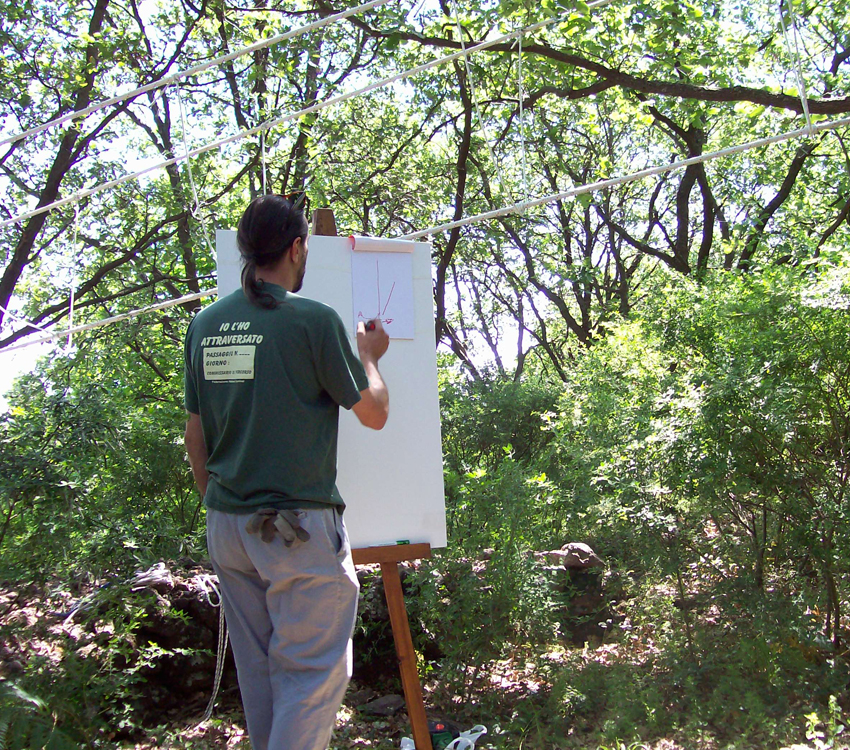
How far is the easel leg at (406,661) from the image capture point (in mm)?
3041

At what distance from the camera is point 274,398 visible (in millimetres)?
1807

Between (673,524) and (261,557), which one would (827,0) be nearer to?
(673,524)

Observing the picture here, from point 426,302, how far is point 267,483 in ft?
5.61

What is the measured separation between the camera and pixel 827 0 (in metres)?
7.20

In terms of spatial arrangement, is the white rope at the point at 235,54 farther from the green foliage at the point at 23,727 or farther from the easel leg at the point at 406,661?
the green foliage at the point at 23,727

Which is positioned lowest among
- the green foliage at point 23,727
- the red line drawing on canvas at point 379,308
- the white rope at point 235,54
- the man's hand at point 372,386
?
the green foliage at point 23,727

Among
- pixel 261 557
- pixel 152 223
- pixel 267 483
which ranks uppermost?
pixel 152 223

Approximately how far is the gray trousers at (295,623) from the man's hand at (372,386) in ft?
0.82

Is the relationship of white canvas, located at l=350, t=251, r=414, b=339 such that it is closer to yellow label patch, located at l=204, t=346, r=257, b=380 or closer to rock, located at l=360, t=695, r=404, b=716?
yellow label patch, located at l=204, t=346, r=257, b=380

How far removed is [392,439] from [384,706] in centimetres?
176

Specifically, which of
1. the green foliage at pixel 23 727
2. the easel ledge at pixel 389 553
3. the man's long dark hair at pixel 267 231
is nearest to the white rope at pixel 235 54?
the man's long dark hair at pixel 267 231

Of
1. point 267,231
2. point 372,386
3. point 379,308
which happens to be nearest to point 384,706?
point 379,308

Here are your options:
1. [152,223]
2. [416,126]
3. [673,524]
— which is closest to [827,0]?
[416,126]

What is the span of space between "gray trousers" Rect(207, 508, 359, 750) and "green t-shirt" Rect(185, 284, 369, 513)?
0.24 feet
